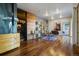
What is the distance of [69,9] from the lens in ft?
9.04

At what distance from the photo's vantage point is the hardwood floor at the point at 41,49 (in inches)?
108

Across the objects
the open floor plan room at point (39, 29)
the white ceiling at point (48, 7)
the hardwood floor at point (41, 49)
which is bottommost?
the hardwood floor at point (41, 49)

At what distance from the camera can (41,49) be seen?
9.14 feet

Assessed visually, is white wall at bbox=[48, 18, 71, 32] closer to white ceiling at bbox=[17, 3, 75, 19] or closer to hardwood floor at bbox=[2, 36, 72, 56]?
white ceiling at bbox=[17, 3, 75, 19]

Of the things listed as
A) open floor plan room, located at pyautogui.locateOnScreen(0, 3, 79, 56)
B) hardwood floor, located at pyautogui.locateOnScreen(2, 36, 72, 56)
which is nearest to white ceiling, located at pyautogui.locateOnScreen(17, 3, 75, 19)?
open floor plan room, located at pyautogui.locateOnScreen(0, 3, 79, 56)

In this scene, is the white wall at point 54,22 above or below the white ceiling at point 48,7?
below

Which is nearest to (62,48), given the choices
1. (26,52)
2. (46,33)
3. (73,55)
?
(73,55)

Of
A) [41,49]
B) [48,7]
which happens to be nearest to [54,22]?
[48,7]

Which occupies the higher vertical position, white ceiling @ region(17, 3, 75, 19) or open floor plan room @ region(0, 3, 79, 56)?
white ceiling @ region(17, 3, 75, 19)

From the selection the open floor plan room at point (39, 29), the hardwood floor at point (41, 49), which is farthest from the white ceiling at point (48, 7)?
the hardwood floor at point (41, 49)

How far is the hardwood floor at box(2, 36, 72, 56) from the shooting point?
9.02ft

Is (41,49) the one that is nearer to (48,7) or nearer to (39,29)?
(39,29)

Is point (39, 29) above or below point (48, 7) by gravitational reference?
below

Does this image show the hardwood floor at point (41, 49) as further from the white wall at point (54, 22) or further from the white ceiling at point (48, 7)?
the white ceiling at point (48, 7)
